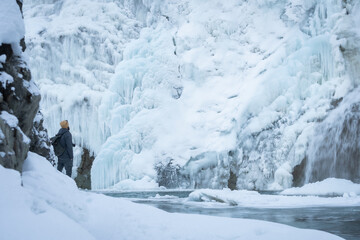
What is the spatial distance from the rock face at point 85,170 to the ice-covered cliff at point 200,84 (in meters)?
0.46

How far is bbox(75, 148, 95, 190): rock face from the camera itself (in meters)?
23.1

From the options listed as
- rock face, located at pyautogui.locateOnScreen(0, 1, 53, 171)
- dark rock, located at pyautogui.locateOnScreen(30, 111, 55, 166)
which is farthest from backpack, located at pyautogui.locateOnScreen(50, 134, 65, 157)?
rock face, located at pyautogui.locateOnScreen(0, 1, 53, 171)

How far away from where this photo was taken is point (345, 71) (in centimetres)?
1582

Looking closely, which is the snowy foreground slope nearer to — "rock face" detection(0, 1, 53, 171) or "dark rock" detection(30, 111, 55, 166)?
"rock face" detection(0, 1, 53, 171)

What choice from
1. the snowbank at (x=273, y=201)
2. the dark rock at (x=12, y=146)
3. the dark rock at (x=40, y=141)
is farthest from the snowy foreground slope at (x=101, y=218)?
the snowbank at (x=273, y=201)

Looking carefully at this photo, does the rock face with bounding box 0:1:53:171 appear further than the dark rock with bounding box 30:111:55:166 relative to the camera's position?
No

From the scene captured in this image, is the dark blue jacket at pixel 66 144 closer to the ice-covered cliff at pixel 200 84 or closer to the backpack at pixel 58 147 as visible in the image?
the backpack at pixel 58 147

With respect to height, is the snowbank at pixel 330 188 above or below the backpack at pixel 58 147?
below

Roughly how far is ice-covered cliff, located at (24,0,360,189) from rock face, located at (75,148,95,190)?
46 centimetres

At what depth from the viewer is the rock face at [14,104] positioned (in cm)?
319

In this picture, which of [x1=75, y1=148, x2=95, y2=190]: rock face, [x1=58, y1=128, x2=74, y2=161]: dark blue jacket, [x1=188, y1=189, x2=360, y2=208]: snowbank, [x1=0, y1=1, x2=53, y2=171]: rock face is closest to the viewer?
[x1=0, y1=1, x2=53, y2=171]: rock face

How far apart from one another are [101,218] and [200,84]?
63.1ft

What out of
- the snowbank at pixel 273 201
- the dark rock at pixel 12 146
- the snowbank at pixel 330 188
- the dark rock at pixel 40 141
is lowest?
the snowbank at pixel 273 201

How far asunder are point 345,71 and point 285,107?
3118 mm
